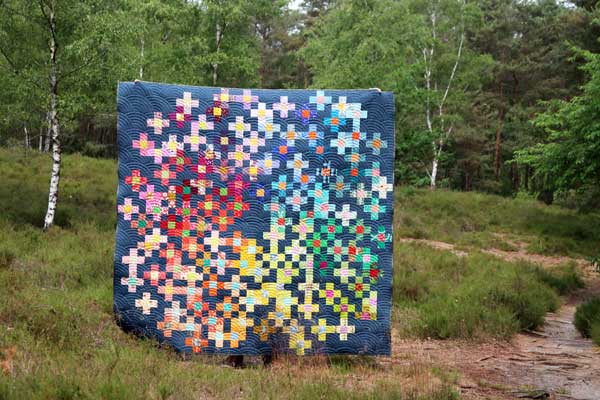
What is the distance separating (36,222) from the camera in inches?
541

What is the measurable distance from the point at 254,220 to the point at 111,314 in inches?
96.4

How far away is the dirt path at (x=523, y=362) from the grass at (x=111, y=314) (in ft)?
1.15

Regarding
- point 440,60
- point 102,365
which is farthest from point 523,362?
point 440,60

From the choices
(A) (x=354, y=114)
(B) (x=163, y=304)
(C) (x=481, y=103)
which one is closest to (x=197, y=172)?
(B) (x=163, y=304)

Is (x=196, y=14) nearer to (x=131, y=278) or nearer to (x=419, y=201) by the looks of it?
(x=419, y=201)

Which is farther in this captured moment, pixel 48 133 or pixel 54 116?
pixel 48 133

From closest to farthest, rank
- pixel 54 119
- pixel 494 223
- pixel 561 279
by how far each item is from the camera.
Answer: pixel 561 279
pixel 54 119
pixel 494 223

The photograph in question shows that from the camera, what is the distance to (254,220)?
243 inches

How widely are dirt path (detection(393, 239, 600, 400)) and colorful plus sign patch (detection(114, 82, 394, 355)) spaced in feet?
3.93

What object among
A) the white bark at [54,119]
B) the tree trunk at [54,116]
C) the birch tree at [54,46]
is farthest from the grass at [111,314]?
the birch tree at [54,46]

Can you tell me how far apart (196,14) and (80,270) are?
1475 centimetres

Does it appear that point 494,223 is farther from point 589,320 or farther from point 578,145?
point 589,320

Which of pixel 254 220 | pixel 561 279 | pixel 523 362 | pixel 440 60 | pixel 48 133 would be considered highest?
pixel 440 60

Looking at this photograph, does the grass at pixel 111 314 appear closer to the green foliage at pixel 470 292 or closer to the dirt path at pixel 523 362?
the green foliage at pixel 470 292
